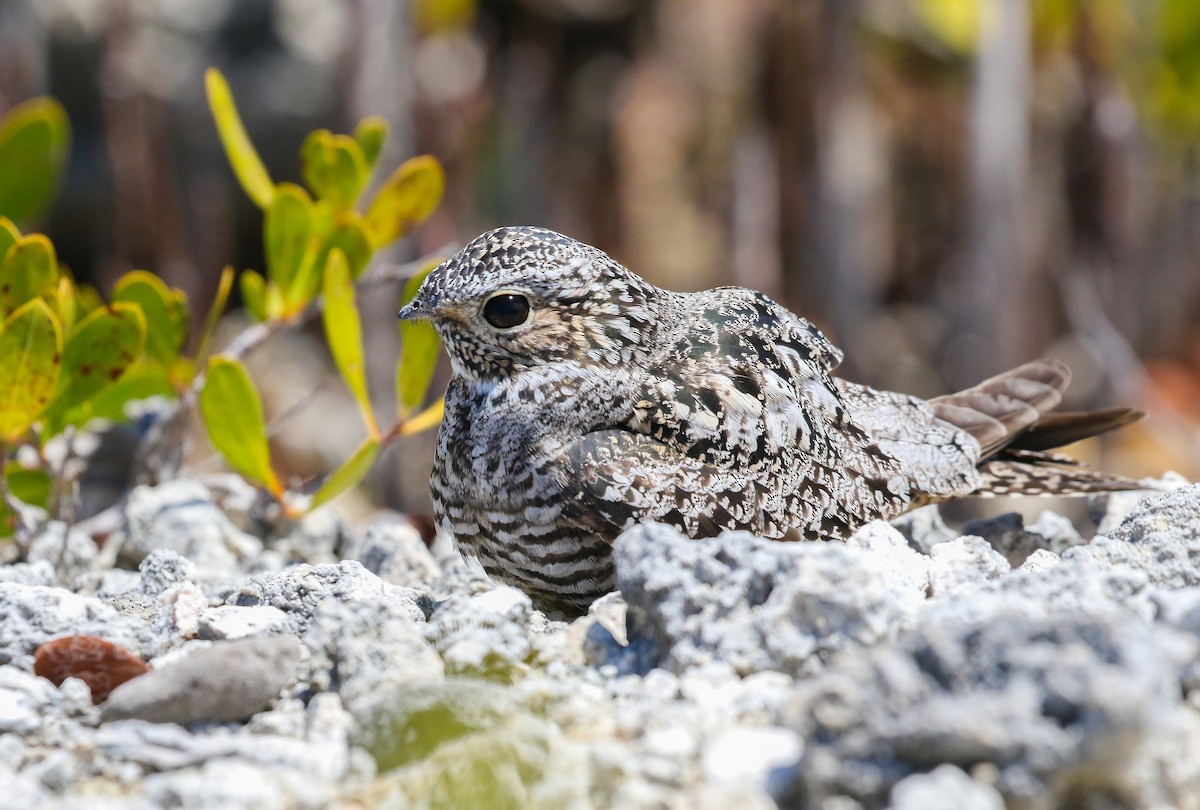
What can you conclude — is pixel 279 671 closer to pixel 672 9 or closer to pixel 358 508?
pixel 358 508

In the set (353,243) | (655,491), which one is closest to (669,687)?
(655,491)

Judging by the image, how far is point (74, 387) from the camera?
330 cm

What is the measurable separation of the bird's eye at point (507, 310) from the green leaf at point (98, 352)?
93cm

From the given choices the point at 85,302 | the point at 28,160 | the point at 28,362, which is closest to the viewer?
the point at 28,362

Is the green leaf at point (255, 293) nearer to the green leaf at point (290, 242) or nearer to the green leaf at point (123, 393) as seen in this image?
the green leaf at point (290, 242)

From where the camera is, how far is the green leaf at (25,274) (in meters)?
3.22

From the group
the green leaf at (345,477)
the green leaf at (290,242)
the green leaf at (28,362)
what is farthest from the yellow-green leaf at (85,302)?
the green leaf at (345,477)

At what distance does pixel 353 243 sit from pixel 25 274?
2.73ft

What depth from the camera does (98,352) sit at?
328 centimetres

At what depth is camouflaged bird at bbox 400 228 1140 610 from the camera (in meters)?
2.75

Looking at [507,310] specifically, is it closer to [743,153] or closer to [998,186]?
[998,186]

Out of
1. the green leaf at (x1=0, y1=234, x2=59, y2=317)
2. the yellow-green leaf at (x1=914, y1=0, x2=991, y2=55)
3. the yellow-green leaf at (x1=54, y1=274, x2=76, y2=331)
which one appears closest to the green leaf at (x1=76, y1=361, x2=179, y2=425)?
the yellow-green leaf at (x1=54, y1=274, x2=76, y2=331)

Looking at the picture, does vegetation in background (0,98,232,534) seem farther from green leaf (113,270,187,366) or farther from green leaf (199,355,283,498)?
green leaf (199,355,283,498)

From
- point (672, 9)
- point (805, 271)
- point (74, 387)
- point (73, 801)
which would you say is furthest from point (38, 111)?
point (672, 9)
